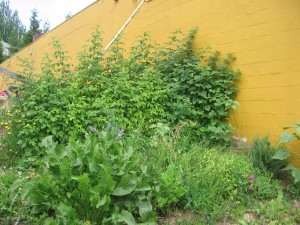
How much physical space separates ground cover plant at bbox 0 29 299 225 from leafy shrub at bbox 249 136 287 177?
0.01 meters

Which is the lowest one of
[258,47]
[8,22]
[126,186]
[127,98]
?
[258,47]

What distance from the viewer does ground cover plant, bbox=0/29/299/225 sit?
223 centimetres

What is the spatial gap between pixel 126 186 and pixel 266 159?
1.89m

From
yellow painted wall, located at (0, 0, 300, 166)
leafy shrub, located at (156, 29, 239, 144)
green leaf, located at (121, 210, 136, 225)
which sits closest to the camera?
green leaf, located at (121, 210, 136, 225)

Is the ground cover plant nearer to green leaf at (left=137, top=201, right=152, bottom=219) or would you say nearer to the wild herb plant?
green leaf at (left=137, top=201, right=152, bottom=219)

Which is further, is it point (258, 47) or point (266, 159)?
point (258, 47)

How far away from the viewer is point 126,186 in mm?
2199

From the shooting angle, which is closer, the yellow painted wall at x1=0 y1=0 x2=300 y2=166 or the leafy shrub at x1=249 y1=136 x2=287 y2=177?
the leafy shrub at x1=249 y1=136 x2=287 y2=177

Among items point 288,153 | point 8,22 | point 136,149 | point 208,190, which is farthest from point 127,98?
point 8,22

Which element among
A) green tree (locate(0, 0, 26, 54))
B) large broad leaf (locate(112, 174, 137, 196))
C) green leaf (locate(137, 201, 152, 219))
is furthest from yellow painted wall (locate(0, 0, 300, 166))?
green tree (locate(0, 0, 26, 54))

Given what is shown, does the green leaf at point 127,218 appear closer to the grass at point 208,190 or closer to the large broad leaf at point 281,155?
the grass at point 208,190

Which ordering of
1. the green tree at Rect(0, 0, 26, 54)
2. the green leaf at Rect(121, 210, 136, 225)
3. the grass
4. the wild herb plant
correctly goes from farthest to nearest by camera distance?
the green tree at Rect(0, 0, 26, 54) < the wild herb plant < the grass < the green leaf at Rect(121, 210, 136, 225)

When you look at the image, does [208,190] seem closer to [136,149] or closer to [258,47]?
[136,149]

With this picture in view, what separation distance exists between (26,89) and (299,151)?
373cm
